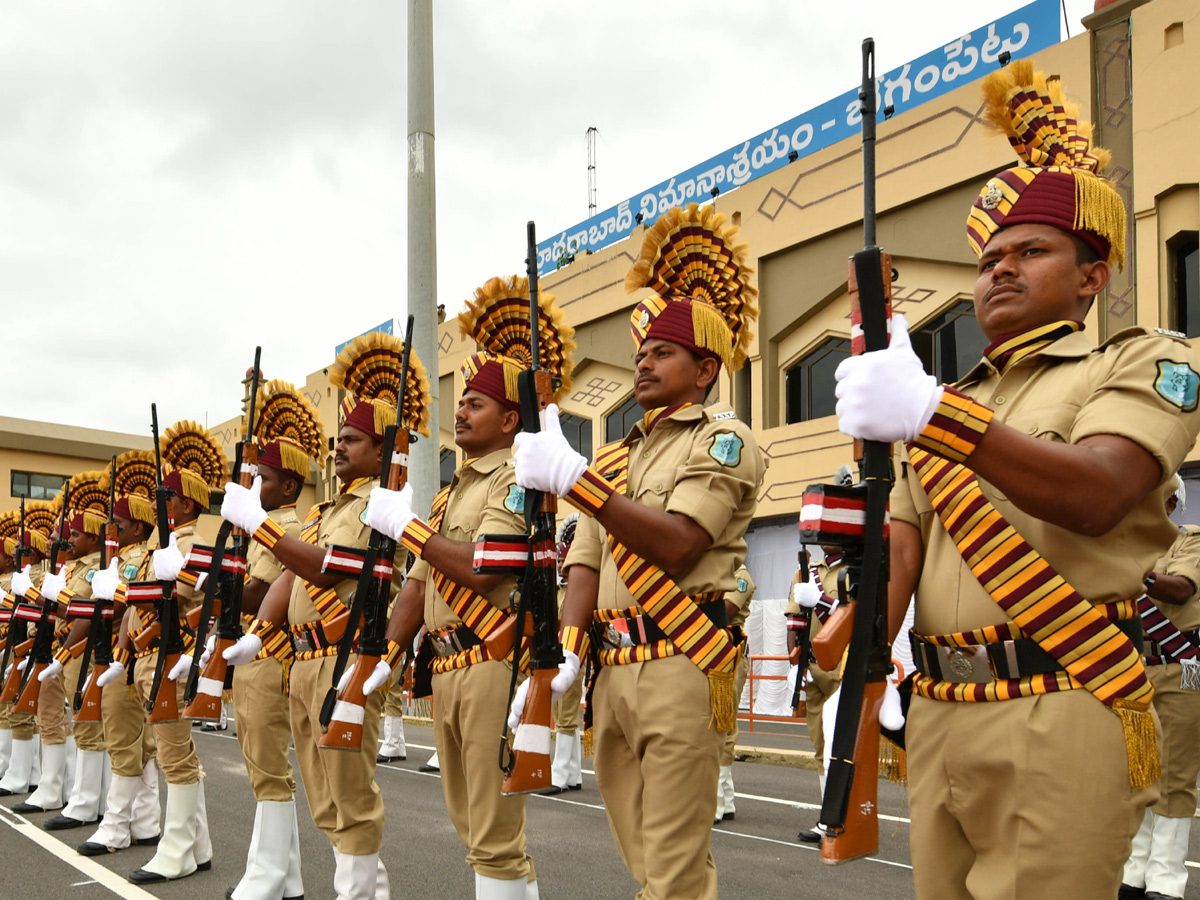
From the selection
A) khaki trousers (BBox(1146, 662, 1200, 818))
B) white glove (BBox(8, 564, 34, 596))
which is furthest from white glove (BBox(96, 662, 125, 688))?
khaki trousers (BBox(1146, 662, 1200, 818))

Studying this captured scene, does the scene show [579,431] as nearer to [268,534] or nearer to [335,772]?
[268,534]

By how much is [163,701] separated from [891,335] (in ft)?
17.8

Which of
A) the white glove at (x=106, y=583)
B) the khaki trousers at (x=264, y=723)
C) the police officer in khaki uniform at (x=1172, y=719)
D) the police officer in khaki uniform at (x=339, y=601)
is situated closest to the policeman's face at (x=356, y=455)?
the police officer in khaki uniform at (x=339, y=601)

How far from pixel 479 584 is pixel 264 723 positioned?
6.48 feet

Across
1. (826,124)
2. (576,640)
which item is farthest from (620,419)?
(576,640)

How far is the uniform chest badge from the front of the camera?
14.8 ft

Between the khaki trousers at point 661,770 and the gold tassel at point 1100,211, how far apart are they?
1.73 meters

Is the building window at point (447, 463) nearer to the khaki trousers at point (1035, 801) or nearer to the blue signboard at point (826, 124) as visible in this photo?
the blue signboard at point (826, 124)

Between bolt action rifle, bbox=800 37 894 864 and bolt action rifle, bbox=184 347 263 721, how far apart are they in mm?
4128

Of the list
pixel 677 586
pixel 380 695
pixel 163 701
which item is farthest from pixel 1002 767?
pixel 163 701

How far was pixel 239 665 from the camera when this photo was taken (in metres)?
5.86

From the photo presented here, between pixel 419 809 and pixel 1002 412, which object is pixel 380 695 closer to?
pixel 1002 412

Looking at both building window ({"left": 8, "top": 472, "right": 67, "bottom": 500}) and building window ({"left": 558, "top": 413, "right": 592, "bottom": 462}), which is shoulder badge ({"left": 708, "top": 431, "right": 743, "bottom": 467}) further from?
building window ({"left": 8, "top": 472, "right": 67, "bottom": 500})

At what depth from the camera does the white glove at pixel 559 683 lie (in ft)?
12.3
